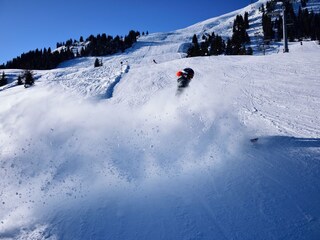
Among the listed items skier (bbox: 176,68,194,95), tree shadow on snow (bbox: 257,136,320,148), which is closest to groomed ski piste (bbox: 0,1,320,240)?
tree shadow on snow (bbox: 257,136,320,148)

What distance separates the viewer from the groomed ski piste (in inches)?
167

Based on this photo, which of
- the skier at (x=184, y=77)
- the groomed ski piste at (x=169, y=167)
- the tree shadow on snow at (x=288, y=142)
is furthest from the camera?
the skier at (x=184, y=77)

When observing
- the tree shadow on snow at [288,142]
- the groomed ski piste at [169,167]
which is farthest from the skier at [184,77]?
the tree shadow on snow at [288,142]

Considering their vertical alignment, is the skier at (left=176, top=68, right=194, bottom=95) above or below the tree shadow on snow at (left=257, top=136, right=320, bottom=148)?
above

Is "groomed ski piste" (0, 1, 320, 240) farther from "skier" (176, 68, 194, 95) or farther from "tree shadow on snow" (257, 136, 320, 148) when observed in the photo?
"skier" (176, 68, 194, 95)

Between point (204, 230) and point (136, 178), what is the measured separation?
2166 millimetres

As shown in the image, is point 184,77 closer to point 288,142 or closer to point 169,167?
point 288,142

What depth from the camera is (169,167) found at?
239 inches

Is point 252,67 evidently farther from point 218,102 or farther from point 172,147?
point 172,147

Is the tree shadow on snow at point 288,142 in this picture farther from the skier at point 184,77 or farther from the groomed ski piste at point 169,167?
the skier at point 184,77

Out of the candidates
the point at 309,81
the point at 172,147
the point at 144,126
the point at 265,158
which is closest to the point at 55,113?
the point at 144,126

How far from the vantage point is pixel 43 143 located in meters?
8.37

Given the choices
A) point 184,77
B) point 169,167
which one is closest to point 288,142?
point 169,167

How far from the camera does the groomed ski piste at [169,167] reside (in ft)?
13.9
